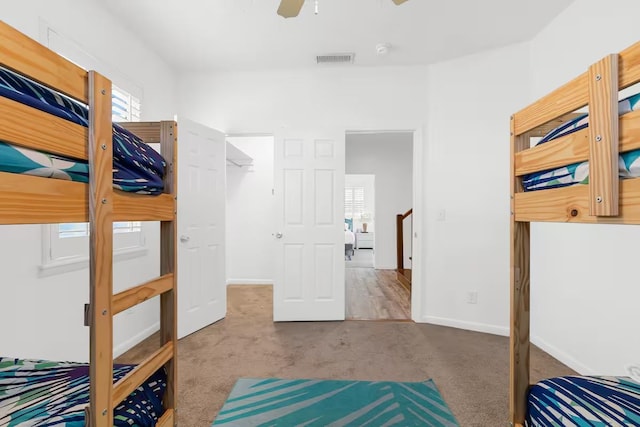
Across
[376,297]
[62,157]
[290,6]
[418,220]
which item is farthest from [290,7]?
[376,297]

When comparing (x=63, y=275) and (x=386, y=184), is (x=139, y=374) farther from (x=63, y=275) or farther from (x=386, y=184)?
(x=386, y=184)

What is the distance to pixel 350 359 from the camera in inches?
86.1

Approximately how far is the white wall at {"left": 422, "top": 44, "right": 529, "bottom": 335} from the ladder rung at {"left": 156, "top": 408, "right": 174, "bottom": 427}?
8.10ft

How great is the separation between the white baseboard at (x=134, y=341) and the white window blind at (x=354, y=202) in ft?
24.0

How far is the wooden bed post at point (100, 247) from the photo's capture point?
75cm

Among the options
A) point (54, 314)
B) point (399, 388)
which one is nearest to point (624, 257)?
point (399, 388)

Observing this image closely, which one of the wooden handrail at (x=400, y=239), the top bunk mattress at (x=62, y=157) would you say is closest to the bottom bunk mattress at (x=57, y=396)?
the top bunk mattress at (x=62, y=157)

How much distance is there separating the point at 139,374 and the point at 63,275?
1293 mm

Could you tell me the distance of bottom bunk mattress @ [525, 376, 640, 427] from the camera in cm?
79

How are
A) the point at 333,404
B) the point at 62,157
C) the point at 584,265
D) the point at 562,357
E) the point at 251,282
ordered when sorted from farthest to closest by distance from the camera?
the point at 251,282, the point at 562,357, the point at 584,265, the point at 333,404, the point at 62,157

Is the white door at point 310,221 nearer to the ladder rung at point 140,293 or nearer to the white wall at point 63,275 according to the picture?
the white wall at point 63,275

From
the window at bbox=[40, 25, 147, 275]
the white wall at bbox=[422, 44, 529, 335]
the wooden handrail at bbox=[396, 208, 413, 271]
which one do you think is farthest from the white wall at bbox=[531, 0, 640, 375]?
the wooden handrail at bbox=[396, 208, 413, 271]

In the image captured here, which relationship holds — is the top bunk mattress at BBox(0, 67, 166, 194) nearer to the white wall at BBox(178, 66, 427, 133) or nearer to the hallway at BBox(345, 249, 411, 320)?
the white wall at BBox(178, 66, 427, 133)

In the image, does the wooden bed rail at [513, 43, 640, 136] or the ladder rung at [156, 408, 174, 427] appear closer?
the wooden bed rail at [513, 43, 640, 136]
